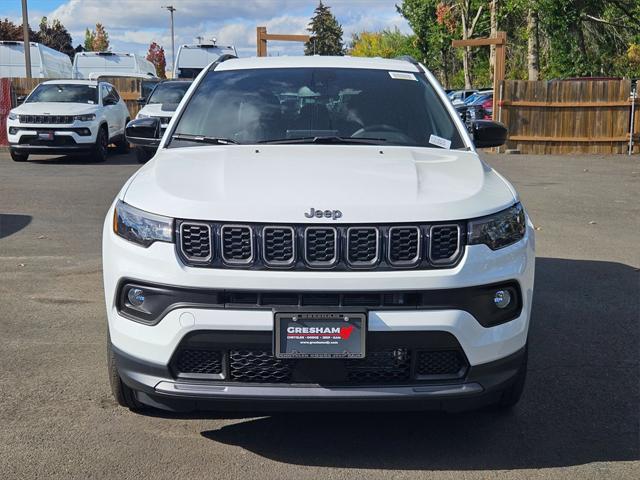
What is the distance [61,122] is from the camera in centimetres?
1692

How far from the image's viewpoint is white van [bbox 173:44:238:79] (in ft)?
87.8

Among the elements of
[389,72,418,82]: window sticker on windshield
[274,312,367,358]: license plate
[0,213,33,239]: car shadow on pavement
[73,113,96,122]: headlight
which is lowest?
[0,213,33,239]: car shadow on pavement

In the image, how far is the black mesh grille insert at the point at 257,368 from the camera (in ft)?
11.1

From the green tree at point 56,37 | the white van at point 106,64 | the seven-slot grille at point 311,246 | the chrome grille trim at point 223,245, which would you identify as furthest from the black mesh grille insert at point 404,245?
the green tree at point 56,37

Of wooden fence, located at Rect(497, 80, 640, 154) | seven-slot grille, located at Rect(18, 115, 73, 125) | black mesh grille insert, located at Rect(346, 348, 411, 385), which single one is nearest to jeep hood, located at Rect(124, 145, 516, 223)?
black mesh grille insert, located at Rect(346, 348, 411, 385)

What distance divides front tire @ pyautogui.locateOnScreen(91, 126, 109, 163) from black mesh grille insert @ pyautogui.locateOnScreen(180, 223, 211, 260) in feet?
48.3

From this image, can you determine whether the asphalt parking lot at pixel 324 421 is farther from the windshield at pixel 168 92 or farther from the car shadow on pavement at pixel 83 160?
the windshield at pixel 168 92

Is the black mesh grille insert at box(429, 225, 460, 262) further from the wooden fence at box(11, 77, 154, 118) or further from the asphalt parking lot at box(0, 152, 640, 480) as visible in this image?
the wooden fence at box(11, 77, 154, 118)

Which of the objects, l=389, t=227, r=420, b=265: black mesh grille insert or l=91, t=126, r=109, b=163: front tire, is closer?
l=389, t=227, r=420, b=265: black mesh grille insert

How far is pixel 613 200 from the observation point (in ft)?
41.0

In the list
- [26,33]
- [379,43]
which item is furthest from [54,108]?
[379,43]

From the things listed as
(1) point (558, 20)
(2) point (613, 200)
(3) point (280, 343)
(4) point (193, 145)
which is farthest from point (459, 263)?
(1) point (558, 20)

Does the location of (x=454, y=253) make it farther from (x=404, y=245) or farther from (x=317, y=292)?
(x=317, y=292)

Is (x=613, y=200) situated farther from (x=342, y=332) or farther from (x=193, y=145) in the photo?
(x=342, y=332)
